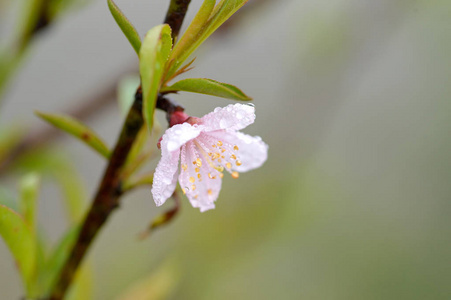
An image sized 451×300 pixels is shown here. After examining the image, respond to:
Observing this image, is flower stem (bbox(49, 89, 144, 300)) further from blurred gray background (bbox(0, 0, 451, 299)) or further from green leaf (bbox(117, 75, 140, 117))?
blurred gray background (bbox(0, 0, 451, 299))

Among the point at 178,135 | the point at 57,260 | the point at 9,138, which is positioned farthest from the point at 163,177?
the point at 9,138

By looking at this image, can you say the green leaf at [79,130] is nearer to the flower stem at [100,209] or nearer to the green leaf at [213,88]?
the flower stem at [100,209]

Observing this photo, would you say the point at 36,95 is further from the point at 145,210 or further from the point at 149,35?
the point at 149,35

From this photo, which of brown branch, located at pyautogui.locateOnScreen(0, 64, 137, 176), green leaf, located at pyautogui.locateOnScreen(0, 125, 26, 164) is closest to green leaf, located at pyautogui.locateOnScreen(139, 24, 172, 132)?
brown branch, located at pyautogui.locateOnScreen(0, 64, 137, 176)

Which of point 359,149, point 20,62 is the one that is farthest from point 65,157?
point 359,149

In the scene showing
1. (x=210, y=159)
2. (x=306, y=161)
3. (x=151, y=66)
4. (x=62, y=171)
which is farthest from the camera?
(x=306, y=161)

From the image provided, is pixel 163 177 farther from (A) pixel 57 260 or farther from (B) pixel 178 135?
(A) pixel 57 260
